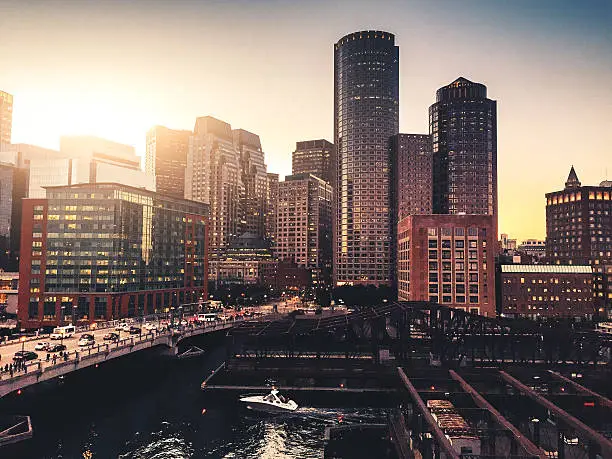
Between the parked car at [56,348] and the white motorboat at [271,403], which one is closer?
the white motorboat at [271,403]

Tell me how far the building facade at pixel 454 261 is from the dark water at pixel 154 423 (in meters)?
85.8

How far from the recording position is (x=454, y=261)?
168250 mm

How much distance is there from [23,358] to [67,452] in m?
22.2

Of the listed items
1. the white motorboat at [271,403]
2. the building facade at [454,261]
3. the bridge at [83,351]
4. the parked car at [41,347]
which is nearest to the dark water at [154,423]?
the white motorboat at [271,403]

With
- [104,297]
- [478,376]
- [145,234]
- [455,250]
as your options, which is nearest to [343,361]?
[478,376]

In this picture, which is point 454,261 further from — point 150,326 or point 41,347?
point 41,347

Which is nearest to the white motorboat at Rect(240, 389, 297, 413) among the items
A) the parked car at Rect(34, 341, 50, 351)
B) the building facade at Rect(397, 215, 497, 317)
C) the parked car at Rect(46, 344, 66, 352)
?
the parked car at Rect(46, 344, 66, 352)

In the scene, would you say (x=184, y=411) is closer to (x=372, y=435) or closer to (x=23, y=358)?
(x=23, y=358)

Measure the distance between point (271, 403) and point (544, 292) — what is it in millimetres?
143299

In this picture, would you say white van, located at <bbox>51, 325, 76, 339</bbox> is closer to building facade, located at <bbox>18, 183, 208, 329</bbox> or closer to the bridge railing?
the bridge railing

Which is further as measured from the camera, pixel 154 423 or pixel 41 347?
pixel 41 347

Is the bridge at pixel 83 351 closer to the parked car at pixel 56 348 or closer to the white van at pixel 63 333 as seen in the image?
the parked car at pixel 56 348

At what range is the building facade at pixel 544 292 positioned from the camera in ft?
637

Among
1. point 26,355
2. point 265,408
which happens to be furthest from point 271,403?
point 26,355
